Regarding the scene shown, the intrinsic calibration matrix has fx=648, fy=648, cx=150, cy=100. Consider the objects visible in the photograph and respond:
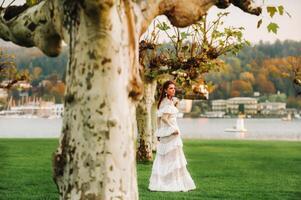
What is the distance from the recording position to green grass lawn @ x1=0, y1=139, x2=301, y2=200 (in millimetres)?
13164

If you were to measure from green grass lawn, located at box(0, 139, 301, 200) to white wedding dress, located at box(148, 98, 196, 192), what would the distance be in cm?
31

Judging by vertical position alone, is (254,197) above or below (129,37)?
below

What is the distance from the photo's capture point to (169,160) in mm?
13867

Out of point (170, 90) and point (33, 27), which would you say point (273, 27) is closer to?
point (33, 27)

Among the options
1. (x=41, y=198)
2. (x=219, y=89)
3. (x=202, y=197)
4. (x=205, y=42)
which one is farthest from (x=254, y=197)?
(x=219, y=89)

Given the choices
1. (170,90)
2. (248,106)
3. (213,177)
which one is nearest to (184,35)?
(213,177)

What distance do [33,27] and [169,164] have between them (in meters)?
7.19

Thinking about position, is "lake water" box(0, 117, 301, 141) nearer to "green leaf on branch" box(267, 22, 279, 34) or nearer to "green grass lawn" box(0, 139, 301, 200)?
"green grass lawn" box(0, 139, 301, 200)

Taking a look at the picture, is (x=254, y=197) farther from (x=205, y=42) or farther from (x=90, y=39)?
(x=205, y=42)

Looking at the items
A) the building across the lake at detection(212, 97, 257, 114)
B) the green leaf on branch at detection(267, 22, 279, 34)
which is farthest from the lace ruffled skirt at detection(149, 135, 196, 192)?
the building across the lake at detection(212, 97, 257, 114)

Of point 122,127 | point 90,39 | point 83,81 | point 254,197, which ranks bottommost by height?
point 254,197

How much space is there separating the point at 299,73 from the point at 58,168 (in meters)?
14.0

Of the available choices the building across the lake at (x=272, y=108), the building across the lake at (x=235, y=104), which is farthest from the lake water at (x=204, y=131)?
the building across the lake at (x=272, y=108)

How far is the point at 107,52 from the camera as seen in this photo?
612 cm
